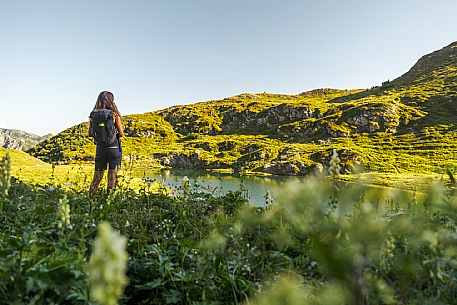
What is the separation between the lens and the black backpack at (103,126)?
10.6 m

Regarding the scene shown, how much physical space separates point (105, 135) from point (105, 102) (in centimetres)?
112

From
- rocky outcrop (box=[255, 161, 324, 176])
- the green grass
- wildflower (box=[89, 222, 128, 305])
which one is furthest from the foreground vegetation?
rocky outcrop (box=[255, 161, 324, 176])

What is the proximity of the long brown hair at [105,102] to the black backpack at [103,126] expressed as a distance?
1.08ft

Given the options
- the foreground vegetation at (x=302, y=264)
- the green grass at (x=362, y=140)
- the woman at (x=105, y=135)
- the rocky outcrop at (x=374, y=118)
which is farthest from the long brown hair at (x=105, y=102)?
the rocky outcrop at (x=374, y=118)

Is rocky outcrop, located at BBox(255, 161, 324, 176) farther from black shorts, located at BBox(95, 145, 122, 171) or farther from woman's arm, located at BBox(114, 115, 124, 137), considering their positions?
black shorts, located at BBox(95, 145, 122, 171)

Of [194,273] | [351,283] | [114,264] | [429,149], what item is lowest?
[429,149]

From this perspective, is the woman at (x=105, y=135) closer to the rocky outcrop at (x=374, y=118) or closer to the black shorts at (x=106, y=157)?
the black shorts at (x=106, y=157)

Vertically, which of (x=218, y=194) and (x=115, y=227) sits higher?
→ (x=115, y=227)

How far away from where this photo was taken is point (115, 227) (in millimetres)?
5219

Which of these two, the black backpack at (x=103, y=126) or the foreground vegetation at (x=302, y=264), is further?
the black backpack at (x=103, y=126)

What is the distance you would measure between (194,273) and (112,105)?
349 inches

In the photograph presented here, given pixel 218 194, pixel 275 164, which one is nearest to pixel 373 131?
pixel 275 164

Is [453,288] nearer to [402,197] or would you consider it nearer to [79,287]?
[402,197]

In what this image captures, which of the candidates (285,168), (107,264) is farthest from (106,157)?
(285,168)
